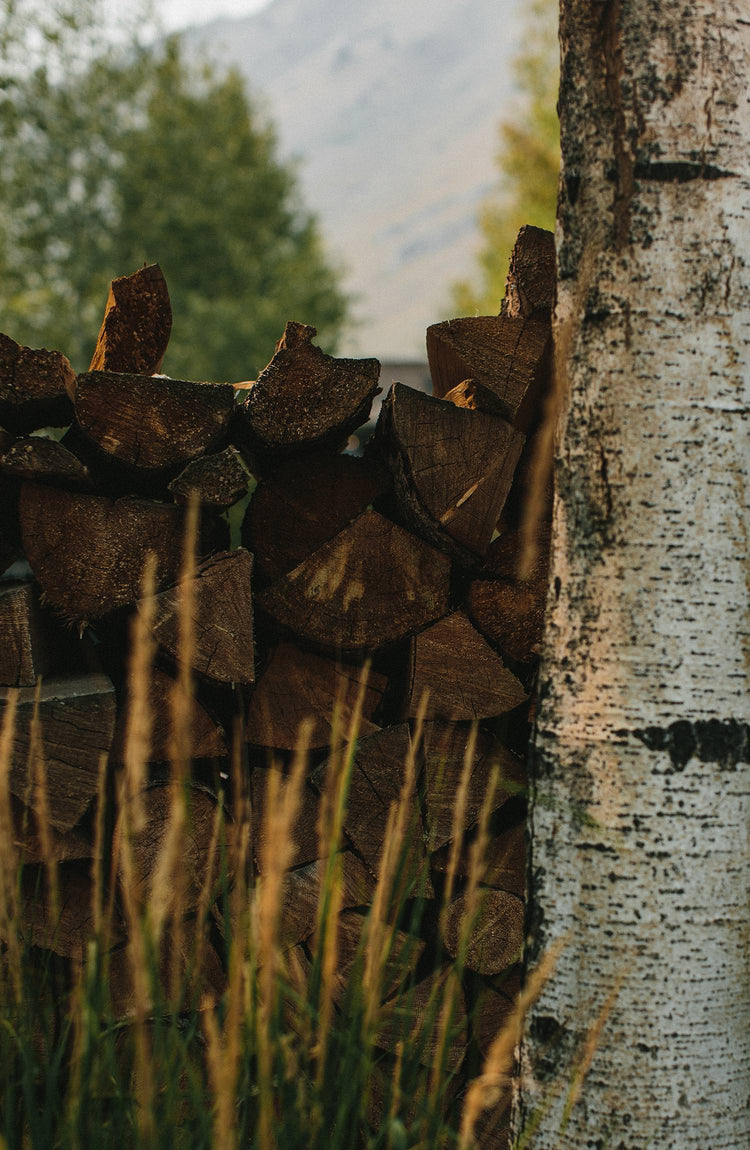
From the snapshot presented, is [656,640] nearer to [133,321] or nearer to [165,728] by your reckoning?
[165,728]

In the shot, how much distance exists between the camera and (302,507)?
6.36 feet

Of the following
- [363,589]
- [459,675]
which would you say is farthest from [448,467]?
[459,675]

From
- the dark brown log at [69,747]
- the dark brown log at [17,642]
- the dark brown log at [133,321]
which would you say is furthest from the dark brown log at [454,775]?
the dark brown log at [133,321]

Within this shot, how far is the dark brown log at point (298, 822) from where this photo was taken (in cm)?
187

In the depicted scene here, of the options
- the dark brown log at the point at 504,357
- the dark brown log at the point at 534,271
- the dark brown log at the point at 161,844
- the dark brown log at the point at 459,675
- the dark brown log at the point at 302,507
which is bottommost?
the dark brown log at the point at 161,844

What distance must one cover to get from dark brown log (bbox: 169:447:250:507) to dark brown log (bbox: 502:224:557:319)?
0.66 meters

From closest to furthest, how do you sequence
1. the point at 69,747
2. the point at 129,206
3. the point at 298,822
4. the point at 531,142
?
the point at 69,747
the point at 298,822
the point at 531,142
the point at 129,206

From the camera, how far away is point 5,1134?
4.11ft

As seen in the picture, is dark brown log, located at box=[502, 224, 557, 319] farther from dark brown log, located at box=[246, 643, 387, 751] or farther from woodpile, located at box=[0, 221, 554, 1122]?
dark brown log, located at box=[246, 643, 387, 751]

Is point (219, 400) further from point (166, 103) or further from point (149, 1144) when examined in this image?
point (166, 103)

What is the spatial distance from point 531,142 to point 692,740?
18.2 m

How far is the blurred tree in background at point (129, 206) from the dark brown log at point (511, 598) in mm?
17173

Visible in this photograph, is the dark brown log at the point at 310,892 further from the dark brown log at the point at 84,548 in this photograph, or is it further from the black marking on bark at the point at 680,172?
the black marking on bark at the point at 680,172

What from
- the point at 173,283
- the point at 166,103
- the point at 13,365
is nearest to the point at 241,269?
the point at 173,283
